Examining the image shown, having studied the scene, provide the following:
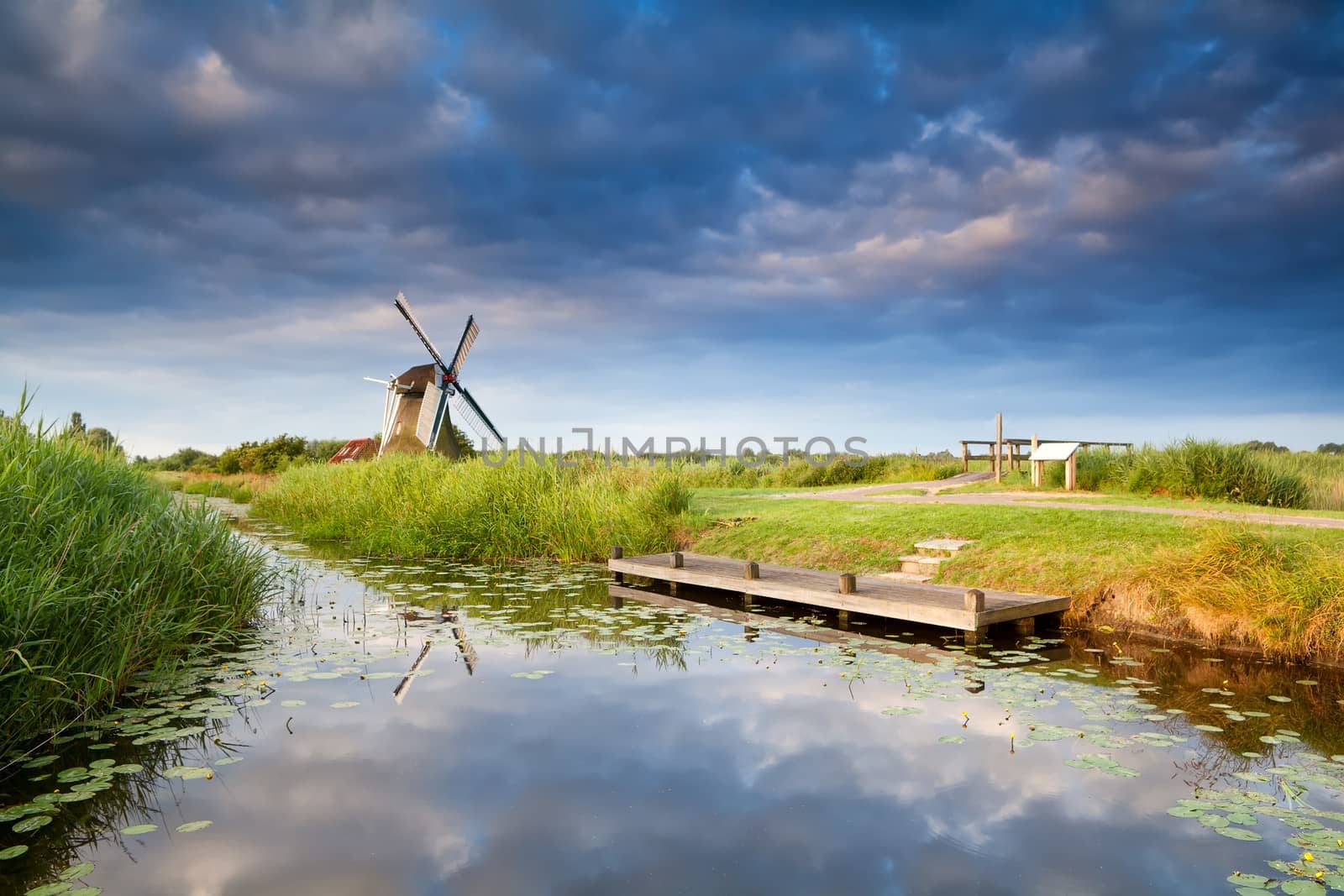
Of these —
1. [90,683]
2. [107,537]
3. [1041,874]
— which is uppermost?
[107,537]

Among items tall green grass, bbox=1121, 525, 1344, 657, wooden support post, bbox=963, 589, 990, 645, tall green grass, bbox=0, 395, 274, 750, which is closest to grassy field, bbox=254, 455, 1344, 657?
tall green grass, bbox=1121, 525, 1344, 657

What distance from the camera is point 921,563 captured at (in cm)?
1030

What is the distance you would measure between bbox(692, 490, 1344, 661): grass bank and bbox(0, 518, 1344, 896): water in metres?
0.50

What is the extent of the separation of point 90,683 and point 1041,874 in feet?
20.9

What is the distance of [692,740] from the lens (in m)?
5.46

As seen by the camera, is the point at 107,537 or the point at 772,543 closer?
the point at 107,537

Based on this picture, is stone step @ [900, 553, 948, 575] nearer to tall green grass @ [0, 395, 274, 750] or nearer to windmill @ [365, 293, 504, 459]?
tall green grass @ [0, 395, 274, 750]

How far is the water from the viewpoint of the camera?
3.81 m

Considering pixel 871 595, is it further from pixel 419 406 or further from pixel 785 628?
pixel 419 406

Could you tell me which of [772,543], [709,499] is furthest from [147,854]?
[709,499]

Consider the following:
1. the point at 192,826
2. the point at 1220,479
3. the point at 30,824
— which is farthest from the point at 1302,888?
the point at 1220,479

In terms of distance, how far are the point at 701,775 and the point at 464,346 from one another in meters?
35.0

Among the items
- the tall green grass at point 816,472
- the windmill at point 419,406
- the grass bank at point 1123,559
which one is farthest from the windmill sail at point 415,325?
the grass bank at point 1123,559

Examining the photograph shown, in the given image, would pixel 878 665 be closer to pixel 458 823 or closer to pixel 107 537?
pixel 458 823
